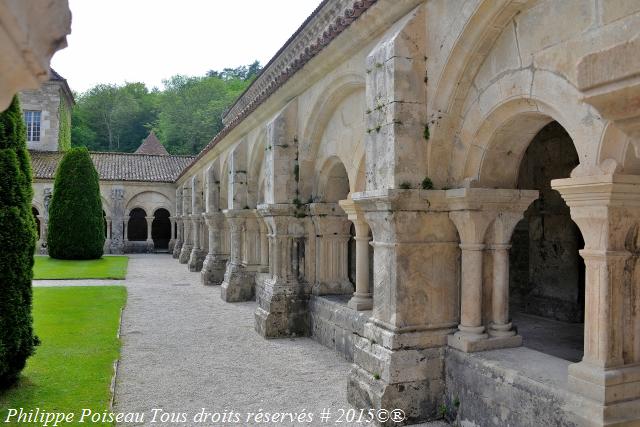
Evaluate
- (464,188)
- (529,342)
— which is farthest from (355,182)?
(529,342)

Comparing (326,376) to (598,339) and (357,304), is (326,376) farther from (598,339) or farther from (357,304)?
(598,339)

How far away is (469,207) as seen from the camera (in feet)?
15.7

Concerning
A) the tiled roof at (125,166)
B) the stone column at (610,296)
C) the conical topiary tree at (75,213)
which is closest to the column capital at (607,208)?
the stone column at (610,296)

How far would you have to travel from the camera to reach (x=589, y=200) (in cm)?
363

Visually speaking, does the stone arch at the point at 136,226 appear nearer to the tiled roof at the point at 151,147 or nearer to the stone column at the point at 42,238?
the stone column at the point at 42,238

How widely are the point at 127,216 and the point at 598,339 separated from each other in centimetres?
2810

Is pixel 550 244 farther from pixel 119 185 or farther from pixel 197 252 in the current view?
pixel 119 185

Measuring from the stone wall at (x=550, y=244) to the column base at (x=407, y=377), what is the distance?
3104 mm

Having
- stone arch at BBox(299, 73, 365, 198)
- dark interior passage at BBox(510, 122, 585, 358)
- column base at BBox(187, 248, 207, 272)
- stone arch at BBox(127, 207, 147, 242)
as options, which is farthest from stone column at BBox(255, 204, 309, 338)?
stone arch at BBox(127, 207, 147, 242)

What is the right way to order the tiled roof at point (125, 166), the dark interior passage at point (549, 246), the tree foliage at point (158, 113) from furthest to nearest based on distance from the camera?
the tree foliage at point (158, 113)
the tiled roof at point (125, 166)
the dark interior passage at point (549, 246)

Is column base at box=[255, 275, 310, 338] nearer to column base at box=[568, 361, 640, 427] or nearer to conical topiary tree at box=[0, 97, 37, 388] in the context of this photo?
conical topiary tree at box=[0, 97, 37, 388]

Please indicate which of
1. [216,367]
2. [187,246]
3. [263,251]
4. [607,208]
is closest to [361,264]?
[216,367]

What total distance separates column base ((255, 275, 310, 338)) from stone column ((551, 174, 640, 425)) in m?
5.32

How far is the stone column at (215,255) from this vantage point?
15227 mm
